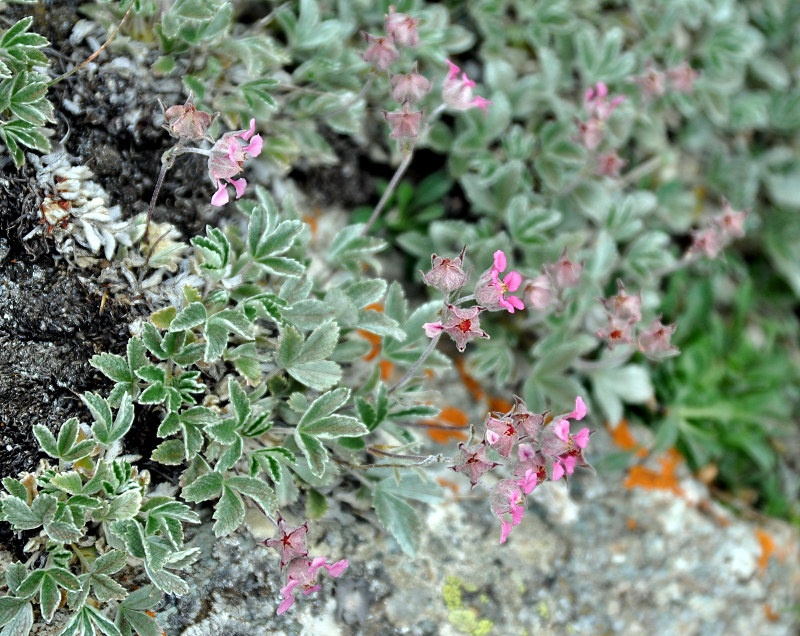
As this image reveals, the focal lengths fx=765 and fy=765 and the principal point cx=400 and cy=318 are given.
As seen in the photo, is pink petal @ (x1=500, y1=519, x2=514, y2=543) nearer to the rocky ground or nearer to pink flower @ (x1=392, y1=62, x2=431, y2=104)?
the rocky ground

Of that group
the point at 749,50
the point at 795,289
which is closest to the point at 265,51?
the point at 749,50

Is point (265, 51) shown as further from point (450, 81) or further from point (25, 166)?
point (25, 166)

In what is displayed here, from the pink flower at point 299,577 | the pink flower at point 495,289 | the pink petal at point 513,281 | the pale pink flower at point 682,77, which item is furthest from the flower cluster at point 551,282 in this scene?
the pale pink flower at point 682,77

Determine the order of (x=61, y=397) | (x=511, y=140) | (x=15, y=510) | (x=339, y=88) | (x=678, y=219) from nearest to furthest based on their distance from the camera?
(x=15, y=510) → (x=61, y=397) → (x=339, y=88) → (x=511, y=140) → (x=678, y=219)

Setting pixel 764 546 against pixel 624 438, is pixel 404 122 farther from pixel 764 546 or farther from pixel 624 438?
pixel 764 546

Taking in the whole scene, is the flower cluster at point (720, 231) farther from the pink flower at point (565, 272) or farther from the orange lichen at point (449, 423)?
the orange lichen at point (449, 423)

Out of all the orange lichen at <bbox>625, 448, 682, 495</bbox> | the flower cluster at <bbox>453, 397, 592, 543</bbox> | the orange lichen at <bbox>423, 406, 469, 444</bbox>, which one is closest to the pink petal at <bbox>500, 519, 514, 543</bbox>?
the flower cluster at <bbox>453, 397, 592, 543</bbox>
